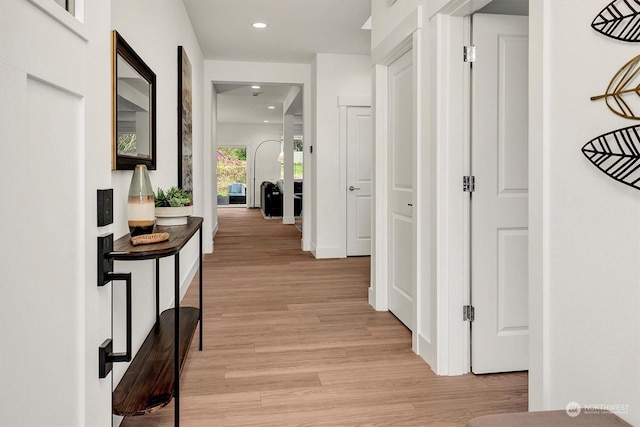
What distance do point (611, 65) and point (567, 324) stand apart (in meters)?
0.74

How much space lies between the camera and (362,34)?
500cm

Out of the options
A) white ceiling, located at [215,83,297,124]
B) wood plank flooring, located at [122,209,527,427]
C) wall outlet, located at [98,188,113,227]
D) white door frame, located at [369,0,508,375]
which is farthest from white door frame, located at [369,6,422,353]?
white ceiling, located at [215,83,297,124]

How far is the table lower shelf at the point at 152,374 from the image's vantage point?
1601 millimetres

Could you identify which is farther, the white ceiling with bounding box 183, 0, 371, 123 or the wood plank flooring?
the white ceiling with bounding box 183, 0, 371, 123

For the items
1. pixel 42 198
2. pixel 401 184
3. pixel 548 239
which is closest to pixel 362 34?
pixel 401 184

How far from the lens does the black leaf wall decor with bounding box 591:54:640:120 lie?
111 centimetres

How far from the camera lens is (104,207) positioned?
3.49 ft

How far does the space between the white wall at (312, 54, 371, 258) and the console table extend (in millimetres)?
3509

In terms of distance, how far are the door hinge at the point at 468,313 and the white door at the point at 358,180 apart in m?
3.64

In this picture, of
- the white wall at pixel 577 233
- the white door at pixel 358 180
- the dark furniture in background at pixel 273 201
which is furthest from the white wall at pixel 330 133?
the dark furniture in background at pixel 273 201

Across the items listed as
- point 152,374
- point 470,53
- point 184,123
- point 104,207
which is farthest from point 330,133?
point 104,207

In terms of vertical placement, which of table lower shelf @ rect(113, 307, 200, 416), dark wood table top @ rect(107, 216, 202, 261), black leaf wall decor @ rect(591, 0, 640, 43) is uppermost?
black leaf wall decor @ rect(591, 0, 640, 43)

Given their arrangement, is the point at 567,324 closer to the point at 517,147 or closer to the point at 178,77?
the point at 517,147

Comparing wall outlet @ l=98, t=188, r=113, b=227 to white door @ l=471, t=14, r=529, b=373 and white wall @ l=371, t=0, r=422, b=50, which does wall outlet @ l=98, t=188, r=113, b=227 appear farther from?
white wall @ l=371, t=0, r=422, b=50
